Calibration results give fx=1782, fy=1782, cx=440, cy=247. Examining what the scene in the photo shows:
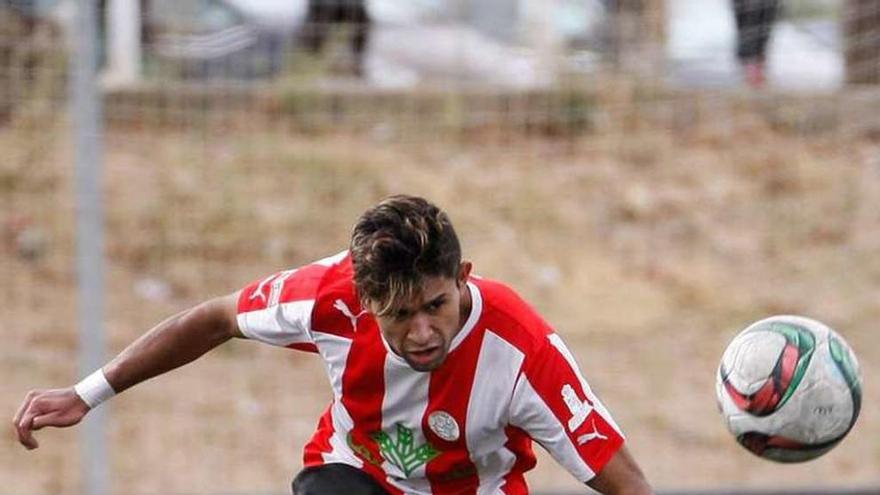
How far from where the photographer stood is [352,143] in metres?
9.45

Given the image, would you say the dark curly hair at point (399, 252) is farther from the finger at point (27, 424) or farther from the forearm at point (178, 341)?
the finger at point (27, 424)

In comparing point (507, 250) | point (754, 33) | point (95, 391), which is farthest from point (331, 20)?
point (95, 391)

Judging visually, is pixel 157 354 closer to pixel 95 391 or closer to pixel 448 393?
pixel 95 391

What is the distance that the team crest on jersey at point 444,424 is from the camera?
4.47 metres

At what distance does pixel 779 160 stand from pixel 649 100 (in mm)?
1027

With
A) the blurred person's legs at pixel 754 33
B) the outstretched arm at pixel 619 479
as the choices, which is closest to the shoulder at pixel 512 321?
the outstretched arm at pixel 619 479

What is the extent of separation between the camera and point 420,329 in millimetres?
4133

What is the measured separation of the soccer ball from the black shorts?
37.0 inches

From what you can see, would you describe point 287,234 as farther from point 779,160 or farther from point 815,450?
point 815,450

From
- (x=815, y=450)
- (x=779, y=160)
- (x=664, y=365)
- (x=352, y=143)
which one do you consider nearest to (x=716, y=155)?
(x=779, y=160)

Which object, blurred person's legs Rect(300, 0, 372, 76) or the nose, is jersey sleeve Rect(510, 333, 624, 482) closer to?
the nose

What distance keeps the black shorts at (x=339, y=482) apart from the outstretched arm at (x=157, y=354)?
0.43 metres

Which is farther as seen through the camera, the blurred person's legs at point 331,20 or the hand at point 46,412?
the blurred person's legs at point 331,20

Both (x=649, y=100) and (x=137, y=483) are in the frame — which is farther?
(x=649, y=100)
